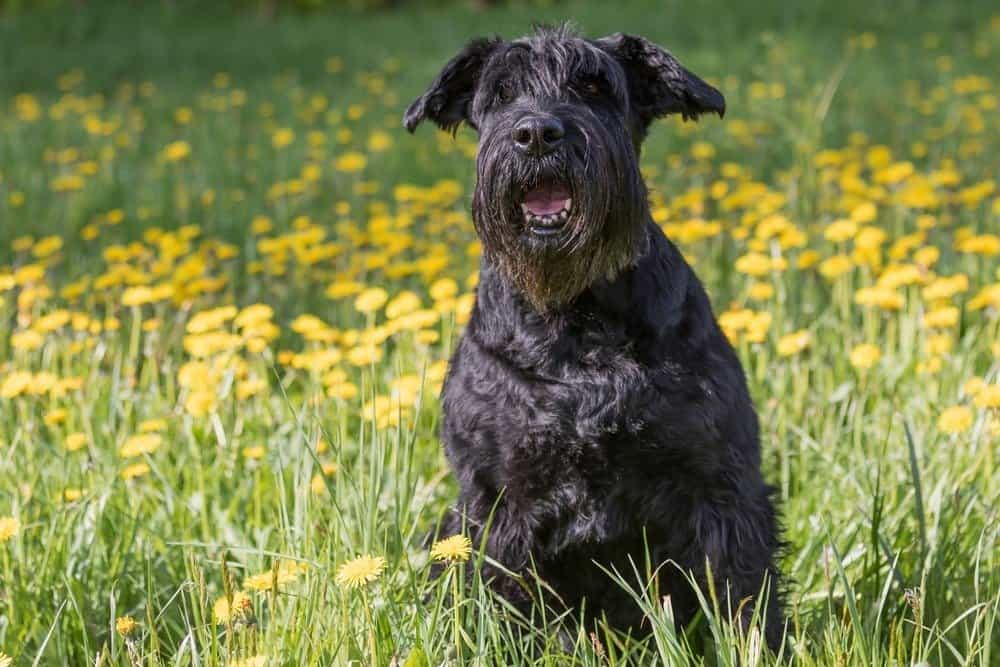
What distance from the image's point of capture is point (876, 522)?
2502 mm

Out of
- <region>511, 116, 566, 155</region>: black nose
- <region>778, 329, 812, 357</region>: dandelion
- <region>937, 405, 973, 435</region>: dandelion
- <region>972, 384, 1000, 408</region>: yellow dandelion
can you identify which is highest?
<region>511, 116, 566, 155</region>: black nose

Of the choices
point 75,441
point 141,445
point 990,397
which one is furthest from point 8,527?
point 990,397

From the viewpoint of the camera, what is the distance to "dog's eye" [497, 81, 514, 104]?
2.71 meters

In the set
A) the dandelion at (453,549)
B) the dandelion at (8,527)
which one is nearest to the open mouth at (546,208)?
the dandelion at (453,549)

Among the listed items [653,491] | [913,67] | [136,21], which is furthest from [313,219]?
[136,21]

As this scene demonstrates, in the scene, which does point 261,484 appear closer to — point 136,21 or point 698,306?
point 698,306

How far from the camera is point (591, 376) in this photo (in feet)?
8.40

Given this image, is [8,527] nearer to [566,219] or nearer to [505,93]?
[566,219]

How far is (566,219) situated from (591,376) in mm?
347

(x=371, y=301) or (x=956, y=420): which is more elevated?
(x=371, y=301)

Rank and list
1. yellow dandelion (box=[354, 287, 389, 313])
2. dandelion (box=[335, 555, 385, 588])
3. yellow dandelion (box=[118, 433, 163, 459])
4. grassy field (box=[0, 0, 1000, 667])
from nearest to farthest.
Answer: dandelion (box=[335, 555, 385, 588])
grassy field (box=[0, 0, 1000, 667])
yellow dandelion (box=[118, 433, 163, 459])
yellow dandelion (box=[354, 287, 389, 313])

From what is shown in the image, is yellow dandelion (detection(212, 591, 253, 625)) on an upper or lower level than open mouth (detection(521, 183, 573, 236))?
lower

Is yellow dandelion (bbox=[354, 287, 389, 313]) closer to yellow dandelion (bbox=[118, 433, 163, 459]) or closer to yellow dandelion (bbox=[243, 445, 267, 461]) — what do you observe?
yellow dandelion (bbox=[243, 445, 267, 461])

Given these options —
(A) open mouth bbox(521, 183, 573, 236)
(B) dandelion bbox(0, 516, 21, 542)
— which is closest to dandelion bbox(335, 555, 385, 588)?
(B) dandelion bbox(0, 516, 21, 542)
